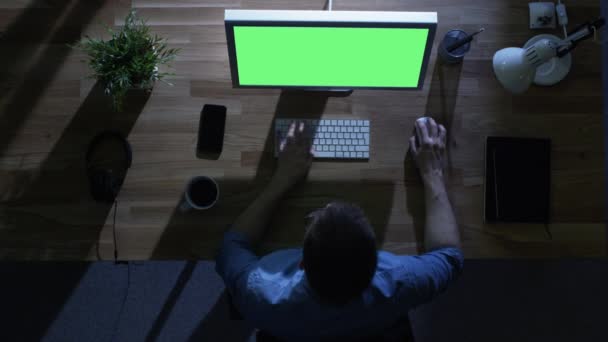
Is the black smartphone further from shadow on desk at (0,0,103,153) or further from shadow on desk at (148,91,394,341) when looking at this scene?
shadow on desk at (0,0,103,153)

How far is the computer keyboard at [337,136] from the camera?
47.7 inches

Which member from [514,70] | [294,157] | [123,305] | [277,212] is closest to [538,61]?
[514,70]

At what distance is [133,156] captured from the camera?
3.96ft

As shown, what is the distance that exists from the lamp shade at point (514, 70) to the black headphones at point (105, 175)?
1095 mm

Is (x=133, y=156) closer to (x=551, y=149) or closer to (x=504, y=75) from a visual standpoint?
(x=504, y=75)

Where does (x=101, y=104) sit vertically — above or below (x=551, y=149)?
above

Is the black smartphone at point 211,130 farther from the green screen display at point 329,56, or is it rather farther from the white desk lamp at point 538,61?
the white desk lamp at point 538,61

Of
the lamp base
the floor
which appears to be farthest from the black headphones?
the lamp base

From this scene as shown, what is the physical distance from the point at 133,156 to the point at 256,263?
1.62 feet

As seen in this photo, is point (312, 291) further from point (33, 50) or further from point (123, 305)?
point (123, 305)

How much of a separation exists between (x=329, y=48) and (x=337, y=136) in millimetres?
329

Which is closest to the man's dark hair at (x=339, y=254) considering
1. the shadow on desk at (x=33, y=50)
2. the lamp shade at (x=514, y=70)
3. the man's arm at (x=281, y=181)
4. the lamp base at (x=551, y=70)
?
the man's arm at (x=281, y=181)

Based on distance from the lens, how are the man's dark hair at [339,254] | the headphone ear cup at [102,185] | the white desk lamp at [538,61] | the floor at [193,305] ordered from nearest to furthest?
1. the man's dark hair at [339,254]
2. the white desk lamp at [538,61]
3. the headphone ear cup at [102,185]
4. the floor at [193,305]

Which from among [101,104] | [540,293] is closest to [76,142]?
[101,104]
